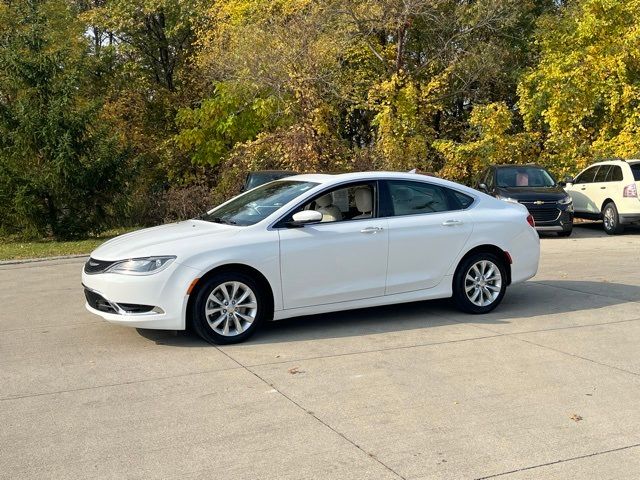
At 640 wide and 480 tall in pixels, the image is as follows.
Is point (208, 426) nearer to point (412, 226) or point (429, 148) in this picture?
point (412, 226)

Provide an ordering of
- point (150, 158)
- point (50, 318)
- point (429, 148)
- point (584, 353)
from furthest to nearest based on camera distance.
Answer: point (150, 158)
point (429, 148)
point (50, 318)
point (584, 353)

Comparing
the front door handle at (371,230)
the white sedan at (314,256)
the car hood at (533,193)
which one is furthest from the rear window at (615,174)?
the front door handle at (371,230)

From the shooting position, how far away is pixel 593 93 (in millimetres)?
23859

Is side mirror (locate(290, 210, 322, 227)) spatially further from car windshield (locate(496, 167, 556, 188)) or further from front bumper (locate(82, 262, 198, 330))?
car windshield (locate(496, 167, 556, 188))

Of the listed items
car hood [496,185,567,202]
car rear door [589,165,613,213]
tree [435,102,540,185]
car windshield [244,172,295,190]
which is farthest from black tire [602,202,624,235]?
car windshield [244,172,295,190]

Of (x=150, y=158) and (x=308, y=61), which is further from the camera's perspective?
(x=150, y=158)

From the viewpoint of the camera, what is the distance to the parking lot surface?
425 cm

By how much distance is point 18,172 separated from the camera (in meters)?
17.4

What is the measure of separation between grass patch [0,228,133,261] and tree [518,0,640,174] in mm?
14471

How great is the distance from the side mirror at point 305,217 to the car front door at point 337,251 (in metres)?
0.06

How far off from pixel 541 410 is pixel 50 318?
5616 mm

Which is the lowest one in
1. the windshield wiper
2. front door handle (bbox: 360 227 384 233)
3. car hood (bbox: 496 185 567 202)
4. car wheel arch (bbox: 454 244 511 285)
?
car wheel arch (bbox: 454 244 511 285)

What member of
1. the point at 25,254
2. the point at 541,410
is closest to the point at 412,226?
the point at 541,410

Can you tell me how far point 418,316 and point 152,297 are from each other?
3007 millimetres
